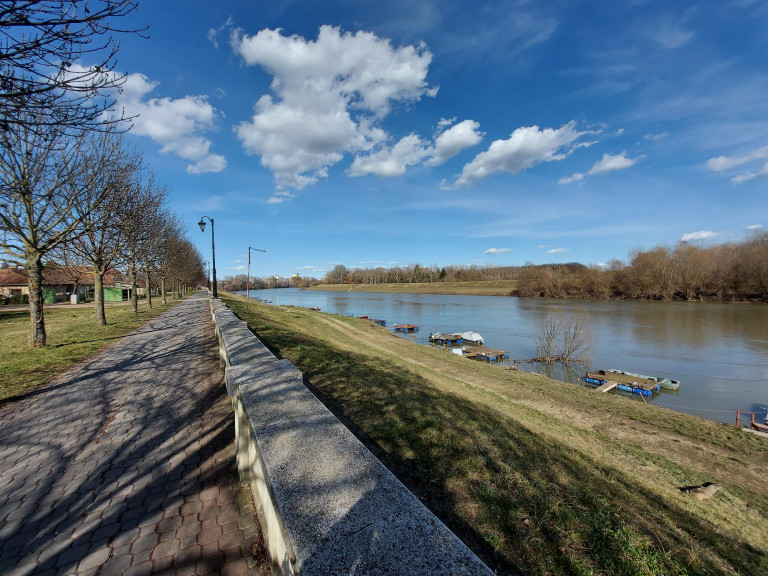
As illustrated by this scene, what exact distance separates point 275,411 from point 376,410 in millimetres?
2073

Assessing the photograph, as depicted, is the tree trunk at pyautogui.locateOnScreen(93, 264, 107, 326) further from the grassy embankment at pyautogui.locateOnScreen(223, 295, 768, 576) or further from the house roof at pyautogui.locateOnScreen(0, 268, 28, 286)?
the house roof at pyautogui.locateOnScreen(0, 268, 28, 286)

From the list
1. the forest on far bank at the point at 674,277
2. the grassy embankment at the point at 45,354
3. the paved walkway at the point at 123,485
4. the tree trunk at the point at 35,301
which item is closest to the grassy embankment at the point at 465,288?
the forest on far bank at the point at 674,277

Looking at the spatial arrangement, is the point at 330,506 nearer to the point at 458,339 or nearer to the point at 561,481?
the point at 561,481

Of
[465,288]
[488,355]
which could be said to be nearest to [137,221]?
[488,355]

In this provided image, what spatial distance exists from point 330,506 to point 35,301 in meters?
12.0

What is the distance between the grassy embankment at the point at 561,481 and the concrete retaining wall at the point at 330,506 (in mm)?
1120

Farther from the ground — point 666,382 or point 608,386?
point 666,382

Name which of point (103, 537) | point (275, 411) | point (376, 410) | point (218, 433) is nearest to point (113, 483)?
point (103, 537)

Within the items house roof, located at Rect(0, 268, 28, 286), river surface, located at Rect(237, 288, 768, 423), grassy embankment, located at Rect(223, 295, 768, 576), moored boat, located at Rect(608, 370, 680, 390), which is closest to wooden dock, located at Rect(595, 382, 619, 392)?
river surface, located at Rect(237, 288, 768, 423)

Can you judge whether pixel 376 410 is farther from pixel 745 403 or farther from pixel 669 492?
pixel 745 403

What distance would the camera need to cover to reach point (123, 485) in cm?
299

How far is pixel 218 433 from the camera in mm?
3949

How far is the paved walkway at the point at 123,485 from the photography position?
2221mm

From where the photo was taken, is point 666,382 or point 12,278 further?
point 12,278
